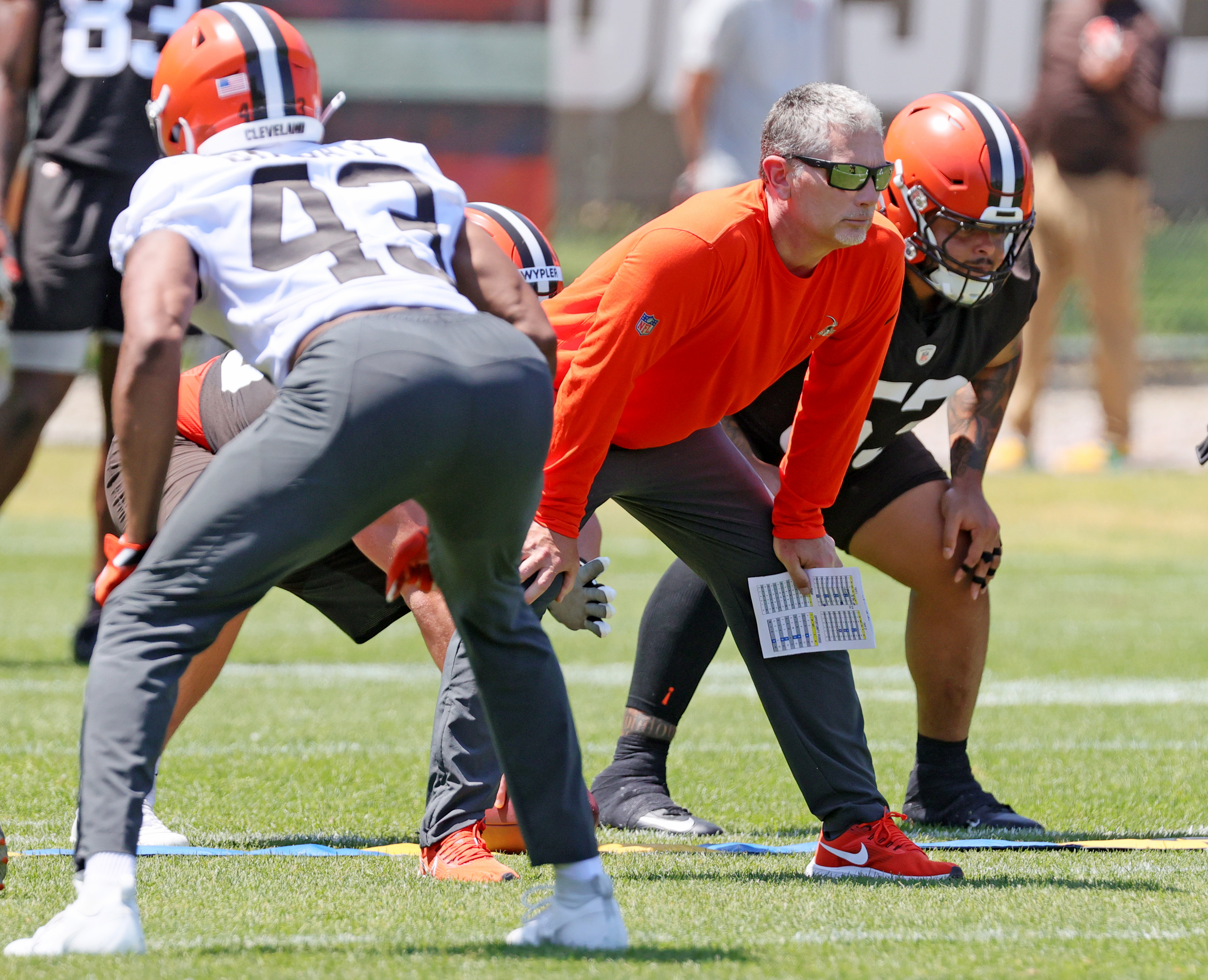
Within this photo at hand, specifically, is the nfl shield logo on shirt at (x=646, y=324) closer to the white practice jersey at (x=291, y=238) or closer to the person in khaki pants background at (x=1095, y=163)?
the white practice jersey at (x=291, y=238)

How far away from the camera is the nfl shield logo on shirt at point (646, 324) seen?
3740 mm

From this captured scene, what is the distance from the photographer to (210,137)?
3.34 metres

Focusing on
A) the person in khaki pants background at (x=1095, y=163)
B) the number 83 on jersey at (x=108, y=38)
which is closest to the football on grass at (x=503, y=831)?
the number 83 on jersey at (x=108, y=38)

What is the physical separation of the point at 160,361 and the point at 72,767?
2.44 m

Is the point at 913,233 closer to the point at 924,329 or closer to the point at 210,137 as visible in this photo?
the point at 924,329

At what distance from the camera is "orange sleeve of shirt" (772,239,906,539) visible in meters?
4.05

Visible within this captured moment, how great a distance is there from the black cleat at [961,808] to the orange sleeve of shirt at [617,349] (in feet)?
4.76

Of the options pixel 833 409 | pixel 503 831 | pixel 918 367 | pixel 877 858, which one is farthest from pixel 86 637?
pixel 877 858

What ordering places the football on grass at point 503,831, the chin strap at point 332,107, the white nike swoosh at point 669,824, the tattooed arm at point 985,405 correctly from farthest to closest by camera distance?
1. the tattooed arm at point 985,405
2. the white nike swoosh at point 669,824
3. the football on grass at point 503,831
4. the chin strap at point 332,107

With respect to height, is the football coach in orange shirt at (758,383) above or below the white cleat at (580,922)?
above

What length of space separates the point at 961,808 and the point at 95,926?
249 centimetres

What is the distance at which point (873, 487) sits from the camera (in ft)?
15.6

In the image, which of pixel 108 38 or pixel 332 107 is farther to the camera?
pixel 108 38

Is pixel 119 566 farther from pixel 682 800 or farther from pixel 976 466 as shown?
pixel 976 466
